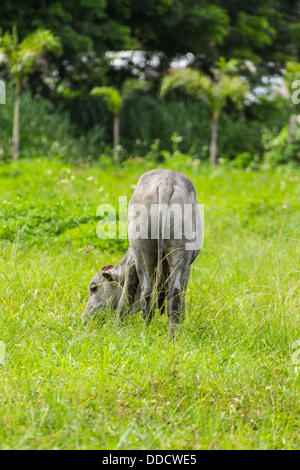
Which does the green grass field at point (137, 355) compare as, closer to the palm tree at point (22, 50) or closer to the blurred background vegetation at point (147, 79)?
the palm tree at point (22, 50)

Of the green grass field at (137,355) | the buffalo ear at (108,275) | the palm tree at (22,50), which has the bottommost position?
the green grass field at (137,355)

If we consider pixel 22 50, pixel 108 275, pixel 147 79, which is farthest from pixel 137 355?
pixel 147 79

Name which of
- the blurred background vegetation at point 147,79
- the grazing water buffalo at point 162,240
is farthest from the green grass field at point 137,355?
the blurred background vegetation at point 147,79

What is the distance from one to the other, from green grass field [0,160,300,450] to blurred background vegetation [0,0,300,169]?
6.34 meters

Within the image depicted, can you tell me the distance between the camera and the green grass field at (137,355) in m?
2.85

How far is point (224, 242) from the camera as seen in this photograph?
695 cm

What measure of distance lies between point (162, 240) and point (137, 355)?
2.59 ft

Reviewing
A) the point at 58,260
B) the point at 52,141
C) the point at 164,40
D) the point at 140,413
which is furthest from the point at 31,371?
the point at 164,40

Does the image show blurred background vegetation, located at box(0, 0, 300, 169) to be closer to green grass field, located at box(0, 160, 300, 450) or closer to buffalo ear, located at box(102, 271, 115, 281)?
green grass field, located at box(0, 160, 300, 450)

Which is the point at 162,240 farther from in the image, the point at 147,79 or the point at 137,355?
the point at 147,79

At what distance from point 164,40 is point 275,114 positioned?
4.30m

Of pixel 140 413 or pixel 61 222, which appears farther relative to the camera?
pixel 61 222

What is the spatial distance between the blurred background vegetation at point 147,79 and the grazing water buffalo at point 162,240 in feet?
26.9
